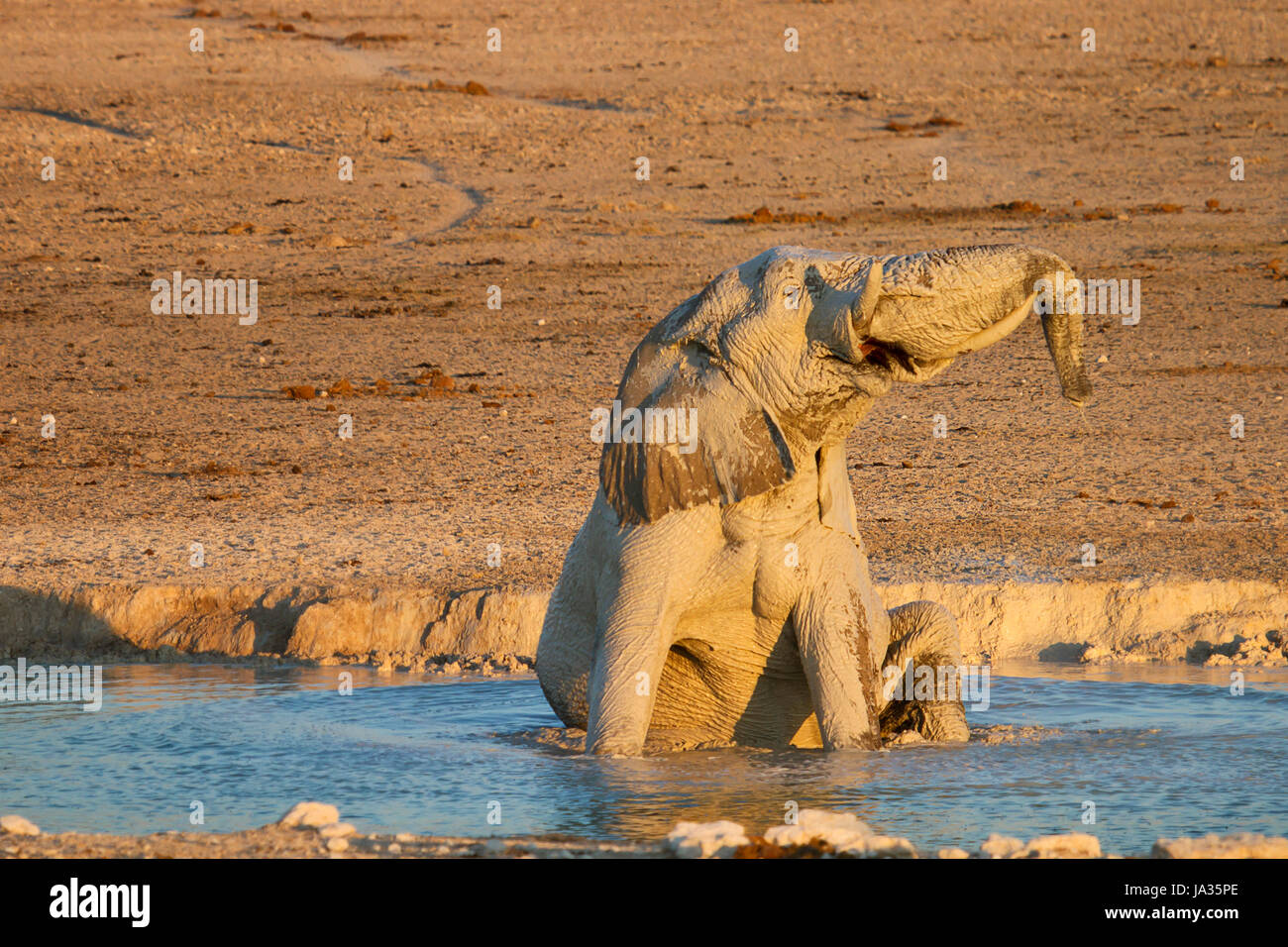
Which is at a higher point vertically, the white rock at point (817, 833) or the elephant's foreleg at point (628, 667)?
the elephant's foreleg at point (628, 667)

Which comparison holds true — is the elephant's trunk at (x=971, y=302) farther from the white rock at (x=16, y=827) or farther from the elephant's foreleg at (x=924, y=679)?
the white rock at (x=16, y=827)

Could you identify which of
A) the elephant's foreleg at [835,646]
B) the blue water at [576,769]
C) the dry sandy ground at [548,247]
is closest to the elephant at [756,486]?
the elephant's foreleg at [835,646]

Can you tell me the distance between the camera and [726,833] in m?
4.14

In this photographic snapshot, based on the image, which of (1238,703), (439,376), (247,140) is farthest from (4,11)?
(1238,703)

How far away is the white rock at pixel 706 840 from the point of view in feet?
13.3

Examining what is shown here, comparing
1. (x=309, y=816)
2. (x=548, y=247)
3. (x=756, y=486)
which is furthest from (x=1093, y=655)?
(x=548, y=247)

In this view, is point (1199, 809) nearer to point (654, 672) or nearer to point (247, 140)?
point (654, 672)

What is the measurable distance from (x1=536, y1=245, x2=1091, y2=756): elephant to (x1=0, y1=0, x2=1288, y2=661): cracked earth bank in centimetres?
235

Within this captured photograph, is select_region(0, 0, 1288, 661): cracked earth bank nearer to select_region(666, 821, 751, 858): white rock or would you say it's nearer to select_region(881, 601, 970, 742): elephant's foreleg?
select_region(881, 601, 970, 742): elephant's foreleg

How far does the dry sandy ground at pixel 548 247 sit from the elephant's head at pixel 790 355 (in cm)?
275

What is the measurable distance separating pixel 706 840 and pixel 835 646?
1.10 meters

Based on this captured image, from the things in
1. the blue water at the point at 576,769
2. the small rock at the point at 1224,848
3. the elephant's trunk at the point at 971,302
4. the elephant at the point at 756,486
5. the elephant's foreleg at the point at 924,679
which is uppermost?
the elephant's trunk at the point at 971,302

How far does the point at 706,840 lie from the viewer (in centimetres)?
409

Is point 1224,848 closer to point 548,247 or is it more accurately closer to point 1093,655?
point 1093,655
